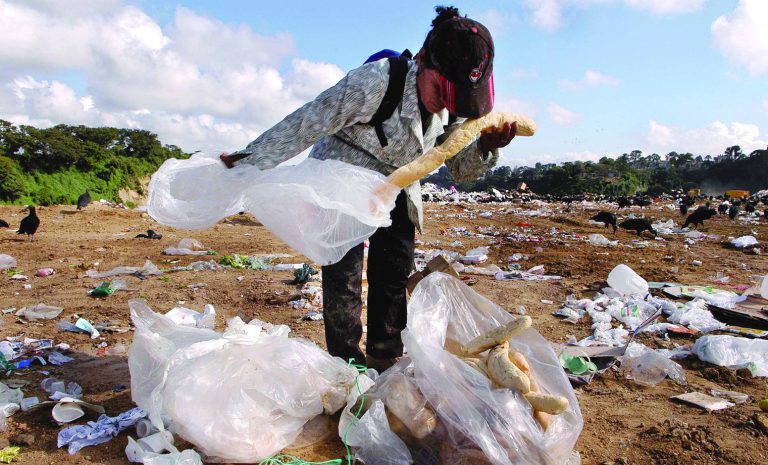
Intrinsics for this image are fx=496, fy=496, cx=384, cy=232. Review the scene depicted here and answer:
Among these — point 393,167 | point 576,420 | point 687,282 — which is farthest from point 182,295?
A: point 687,282

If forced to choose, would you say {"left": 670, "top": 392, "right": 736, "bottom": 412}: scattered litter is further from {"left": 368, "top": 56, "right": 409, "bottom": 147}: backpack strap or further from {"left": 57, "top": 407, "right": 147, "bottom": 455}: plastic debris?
{"left": 57, "top": 407, "right": 147, "bottom": 455}: plastic debris

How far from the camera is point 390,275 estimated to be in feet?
7.11

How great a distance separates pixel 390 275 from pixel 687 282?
13.0ft

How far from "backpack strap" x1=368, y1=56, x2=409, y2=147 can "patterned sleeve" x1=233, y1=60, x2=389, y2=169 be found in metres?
0.02

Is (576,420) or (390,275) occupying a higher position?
(390,275)

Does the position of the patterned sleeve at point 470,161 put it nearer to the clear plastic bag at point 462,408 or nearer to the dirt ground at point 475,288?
the clear plastic bag at point 462,408

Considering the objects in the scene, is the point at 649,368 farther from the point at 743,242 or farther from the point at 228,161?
the point at 743,242

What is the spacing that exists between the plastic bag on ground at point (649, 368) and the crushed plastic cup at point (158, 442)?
2.13m

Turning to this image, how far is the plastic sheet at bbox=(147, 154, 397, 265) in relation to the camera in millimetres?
1715

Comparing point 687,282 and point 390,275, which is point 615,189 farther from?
point 390,275

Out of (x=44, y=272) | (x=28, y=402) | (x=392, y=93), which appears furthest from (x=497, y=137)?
(x=44, y=272)

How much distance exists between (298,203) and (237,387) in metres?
0.65

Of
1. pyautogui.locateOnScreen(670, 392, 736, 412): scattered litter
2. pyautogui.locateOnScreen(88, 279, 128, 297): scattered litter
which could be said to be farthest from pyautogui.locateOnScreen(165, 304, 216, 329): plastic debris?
pyautogui.locateOnScreen(670, 392, 736, 412): scattered litter

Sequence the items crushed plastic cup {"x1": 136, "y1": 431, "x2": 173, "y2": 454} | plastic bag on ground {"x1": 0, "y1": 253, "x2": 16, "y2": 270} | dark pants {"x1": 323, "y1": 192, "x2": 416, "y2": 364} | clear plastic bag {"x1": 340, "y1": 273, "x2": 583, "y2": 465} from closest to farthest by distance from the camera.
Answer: clear plastic bag {"x1": 340, "y1": 273, "x2": 583, "y2": 465} < crushed plastic cup {"x1": 136, "y1": 431, "x2": 173, "y2": 454} < dark pants {"x1": 323, "y1": 192, "x2": 416, "y2": 364} < plastic bag on ground {"x1": 0, "y1": 253, "x2": 16, "y2": 270}
